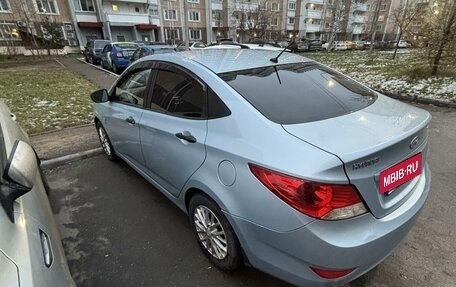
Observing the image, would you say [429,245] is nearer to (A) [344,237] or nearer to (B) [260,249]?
(A) [344,237]

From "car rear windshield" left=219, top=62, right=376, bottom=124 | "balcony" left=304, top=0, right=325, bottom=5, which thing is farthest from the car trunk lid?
"balcony" left=304, top=0, right=325, bottom=5

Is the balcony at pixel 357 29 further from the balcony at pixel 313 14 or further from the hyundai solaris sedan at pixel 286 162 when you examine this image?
the hyundai solaris sedan at pixel 286 162

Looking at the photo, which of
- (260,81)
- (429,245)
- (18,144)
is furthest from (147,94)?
(429,245)

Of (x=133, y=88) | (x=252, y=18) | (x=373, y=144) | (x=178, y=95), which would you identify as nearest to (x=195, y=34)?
(x=252, y=18)

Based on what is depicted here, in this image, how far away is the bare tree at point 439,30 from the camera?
7.86m

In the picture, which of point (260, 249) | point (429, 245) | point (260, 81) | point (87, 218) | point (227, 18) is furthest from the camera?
point (227, 18)

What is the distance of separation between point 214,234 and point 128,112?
1761 mm

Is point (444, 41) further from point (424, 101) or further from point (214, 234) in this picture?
point (214, 234)

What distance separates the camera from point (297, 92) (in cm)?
221

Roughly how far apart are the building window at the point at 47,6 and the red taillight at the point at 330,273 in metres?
40.0

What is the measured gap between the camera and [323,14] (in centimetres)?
5394

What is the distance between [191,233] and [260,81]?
162cm

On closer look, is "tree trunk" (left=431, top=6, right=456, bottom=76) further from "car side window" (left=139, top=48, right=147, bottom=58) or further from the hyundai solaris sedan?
"car side window" (left=139, top=48, right=147, bottom=58)

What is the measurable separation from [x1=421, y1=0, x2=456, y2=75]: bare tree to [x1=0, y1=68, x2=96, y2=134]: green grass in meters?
9.95
